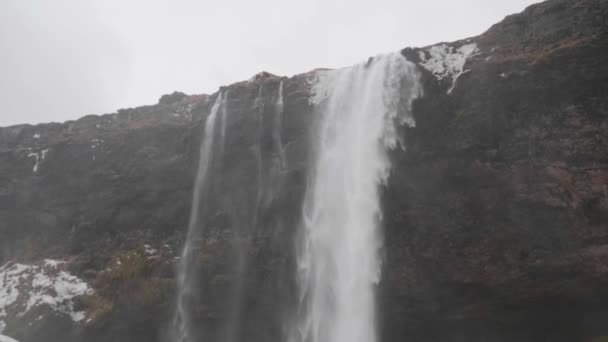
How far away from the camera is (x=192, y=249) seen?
1823cm

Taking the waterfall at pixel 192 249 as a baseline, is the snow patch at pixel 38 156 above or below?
above

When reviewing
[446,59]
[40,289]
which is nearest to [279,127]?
[446,59]

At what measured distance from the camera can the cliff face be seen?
13859mm

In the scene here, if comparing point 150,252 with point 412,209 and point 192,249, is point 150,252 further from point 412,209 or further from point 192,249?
point 412,209

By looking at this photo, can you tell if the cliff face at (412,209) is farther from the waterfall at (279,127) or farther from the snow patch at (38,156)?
the snow patch at (38,156)

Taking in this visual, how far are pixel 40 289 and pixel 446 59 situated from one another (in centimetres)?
1912

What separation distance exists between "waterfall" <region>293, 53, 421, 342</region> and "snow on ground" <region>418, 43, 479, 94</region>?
0.74 metres

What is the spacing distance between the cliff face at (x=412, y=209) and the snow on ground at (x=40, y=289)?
0.12 m

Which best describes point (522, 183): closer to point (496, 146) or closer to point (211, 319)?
point (496, 146)

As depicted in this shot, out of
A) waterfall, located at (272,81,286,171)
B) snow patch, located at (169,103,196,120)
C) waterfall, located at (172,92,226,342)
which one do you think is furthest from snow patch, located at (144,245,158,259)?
waterfall, located at (272,81,286,171)

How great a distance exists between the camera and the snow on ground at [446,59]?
16.1 meters

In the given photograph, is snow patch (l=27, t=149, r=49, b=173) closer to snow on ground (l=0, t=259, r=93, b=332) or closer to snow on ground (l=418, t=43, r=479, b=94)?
snow on ground (l=0, t=259, r=93, b=332)

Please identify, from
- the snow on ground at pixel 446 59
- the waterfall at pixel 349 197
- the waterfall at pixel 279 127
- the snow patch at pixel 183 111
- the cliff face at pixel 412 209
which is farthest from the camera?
the snow patch at pixel 183 111

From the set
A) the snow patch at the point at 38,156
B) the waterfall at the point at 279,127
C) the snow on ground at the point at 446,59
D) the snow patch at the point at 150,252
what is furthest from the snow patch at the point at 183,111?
the snow on ground at the point at 446,59
